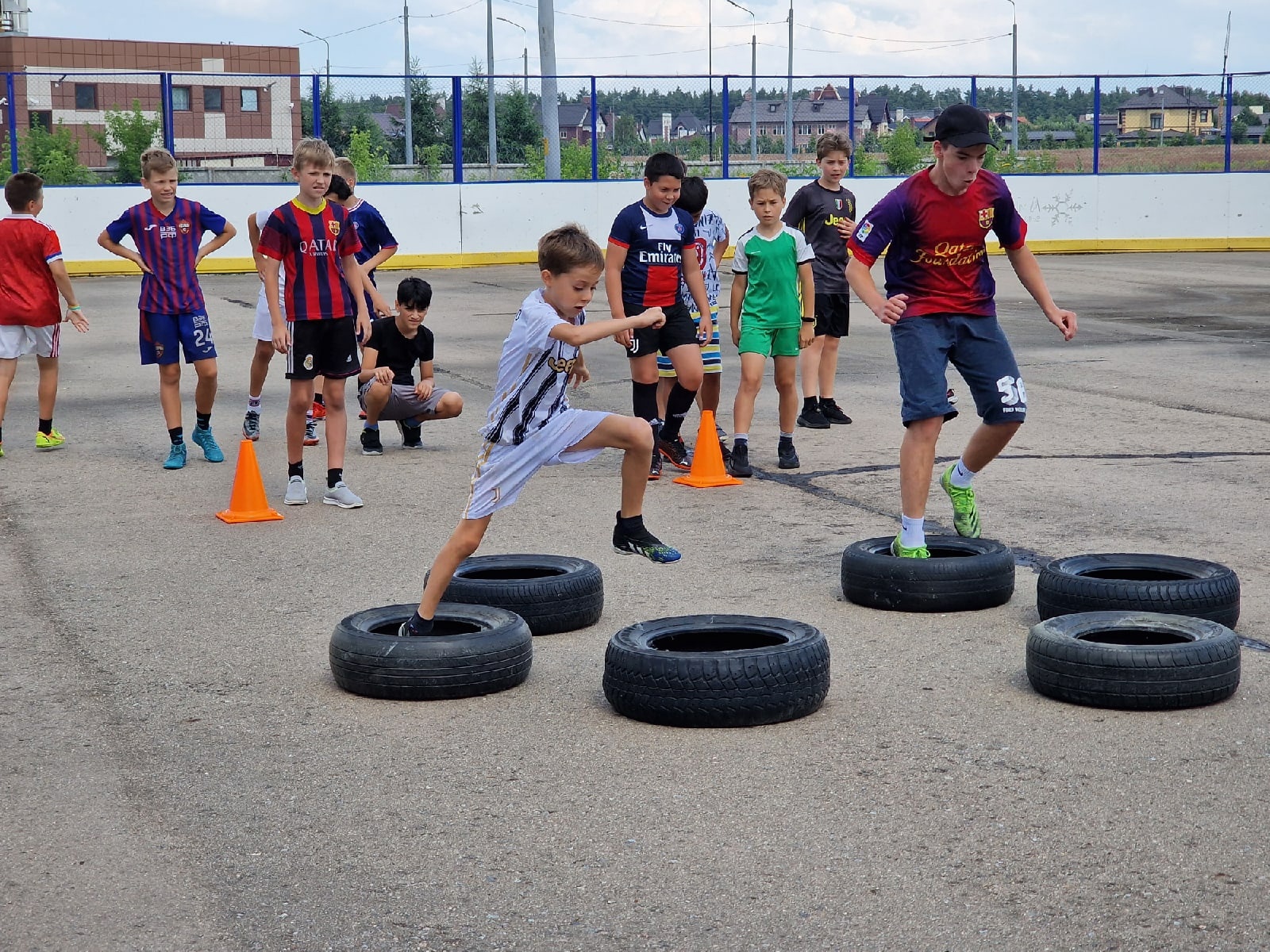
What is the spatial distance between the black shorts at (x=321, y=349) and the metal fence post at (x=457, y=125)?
1933cm

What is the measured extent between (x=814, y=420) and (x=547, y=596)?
5.22 m

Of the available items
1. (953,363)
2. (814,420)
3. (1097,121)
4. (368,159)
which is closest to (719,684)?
(953,363)

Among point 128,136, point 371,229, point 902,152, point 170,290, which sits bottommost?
point 170,290

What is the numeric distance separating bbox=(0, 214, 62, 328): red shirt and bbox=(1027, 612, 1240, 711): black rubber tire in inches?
285

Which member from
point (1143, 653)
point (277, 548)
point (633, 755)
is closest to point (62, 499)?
point (277, 548)

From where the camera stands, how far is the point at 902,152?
31109 millimetres

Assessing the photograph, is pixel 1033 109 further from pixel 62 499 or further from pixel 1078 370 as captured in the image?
pixel 62 499

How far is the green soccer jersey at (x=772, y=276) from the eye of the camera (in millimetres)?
9148

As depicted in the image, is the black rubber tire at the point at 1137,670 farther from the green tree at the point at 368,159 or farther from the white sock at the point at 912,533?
the green tree at the point at 368,159

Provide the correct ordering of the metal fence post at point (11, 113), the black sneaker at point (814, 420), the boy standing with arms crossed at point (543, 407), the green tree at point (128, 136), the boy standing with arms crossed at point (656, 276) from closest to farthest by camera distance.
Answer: the boy standing with arms crossed at point (543, 407) < the boy standing with arms crossed at point (656, 276) < the black sneaker at point (814, 420) < the metal fence post at point (11, 113) < the green tree at point (128, 136)

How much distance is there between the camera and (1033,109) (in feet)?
101

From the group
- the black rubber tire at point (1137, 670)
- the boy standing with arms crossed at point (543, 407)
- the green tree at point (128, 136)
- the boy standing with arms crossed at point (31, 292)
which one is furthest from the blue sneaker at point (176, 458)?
the green tree at point (128, 136)

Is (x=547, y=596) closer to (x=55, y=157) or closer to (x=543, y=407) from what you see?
(x=543, y=407)

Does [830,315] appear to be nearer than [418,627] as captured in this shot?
No
